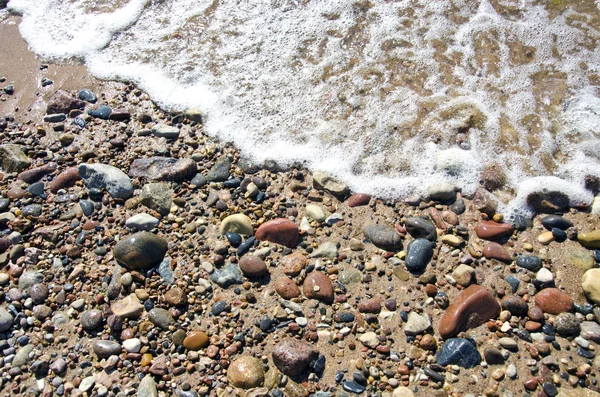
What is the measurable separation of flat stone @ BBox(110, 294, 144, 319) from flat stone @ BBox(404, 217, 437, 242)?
201 cm

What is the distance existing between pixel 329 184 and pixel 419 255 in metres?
0.96

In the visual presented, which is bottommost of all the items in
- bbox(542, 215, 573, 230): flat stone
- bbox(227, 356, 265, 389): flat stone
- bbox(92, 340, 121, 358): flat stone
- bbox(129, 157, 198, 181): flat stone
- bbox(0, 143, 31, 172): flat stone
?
bbox(542, 215, 573, 230): flat stone

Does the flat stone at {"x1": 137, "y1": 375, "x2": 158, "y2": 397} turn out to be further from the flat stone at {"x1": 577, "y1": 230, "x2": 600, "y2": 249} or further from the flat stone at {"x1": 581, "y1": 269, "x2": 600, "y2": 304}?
the flat stone at {"x1": 577, "y1": 230, "x2": 600, "y2": 249}

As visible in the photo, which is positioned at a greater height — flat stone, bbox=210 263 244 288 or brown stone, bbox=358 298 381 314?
flat stone, bbox=210 263 244 288

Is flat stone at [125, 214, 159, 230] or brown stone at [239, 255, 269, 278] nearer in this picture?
brown stone at [239, 255, 269, 278]

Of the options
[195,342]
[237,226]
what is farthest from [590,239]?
[195,342]

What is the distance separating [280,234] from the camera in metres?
3.42

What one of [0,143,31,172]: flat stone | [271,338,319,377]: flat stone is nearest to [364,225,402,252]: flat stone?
[271,338,319,377]: flat stone

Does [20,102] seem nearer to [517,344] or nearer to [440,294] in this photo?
[440,294]

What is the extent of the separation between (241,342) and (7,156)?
285 centimetres

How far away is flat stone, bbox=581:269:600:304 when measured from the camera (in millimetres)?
2961

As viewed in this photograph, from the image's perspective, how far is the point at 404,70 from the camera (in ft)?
15.2

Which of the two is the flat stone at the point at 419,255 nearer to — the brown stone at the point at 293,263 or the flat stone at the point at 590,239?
the brown stone at the point at 293,263

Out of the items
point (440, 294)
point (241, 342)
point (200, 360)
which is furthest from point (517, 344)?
point (200, 360)
